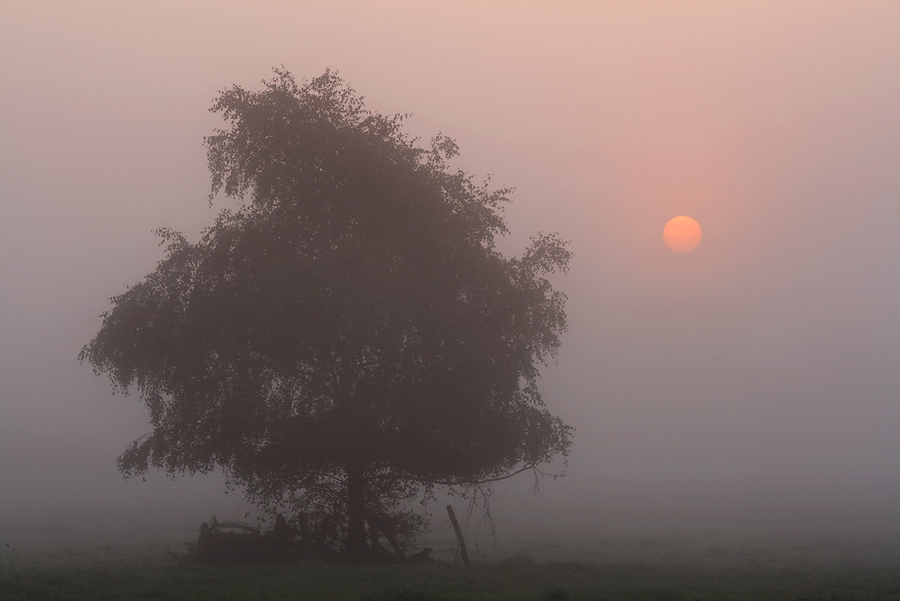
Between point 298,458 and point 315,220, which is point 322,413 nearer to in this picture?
point 298,458

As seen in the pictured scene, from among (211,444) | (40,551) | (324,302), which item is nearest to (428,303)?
(324,302)

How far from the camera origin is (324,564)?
103 ft

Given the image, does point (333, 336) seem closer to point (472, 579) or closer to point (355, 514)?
point (355, 514)

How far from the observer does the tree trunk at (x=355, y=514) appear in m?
34.0

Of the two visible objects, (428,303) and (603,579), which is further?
(428,303)

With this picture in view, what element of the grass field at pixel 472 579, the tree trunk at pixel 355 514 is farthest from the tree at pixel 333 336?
the grass field at pixel 472 579

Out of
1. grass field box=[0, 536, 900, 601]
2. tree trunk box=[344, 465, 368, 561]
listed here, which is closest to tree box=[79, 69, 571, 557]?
tree trunk box=[344, 465, 368, 561]

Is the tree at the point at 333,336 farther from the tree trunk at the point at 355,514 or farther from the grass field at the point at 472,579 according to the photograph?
the grass field at the point at 472,579

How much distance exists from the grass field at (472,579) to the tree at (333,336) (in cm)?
439

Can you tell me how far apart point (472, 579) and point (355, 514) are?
9.24 metres

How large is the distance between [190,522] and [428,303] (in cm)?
5892

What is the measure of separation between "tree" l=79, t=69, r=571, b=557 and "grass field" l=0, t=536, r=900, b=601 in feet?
14.4

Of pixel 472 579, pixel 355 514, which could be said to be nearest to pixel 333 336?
pixel 355 514

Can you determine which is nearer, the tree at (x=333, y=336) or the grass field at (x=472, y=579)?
the grass field at (x=472, y=579)
